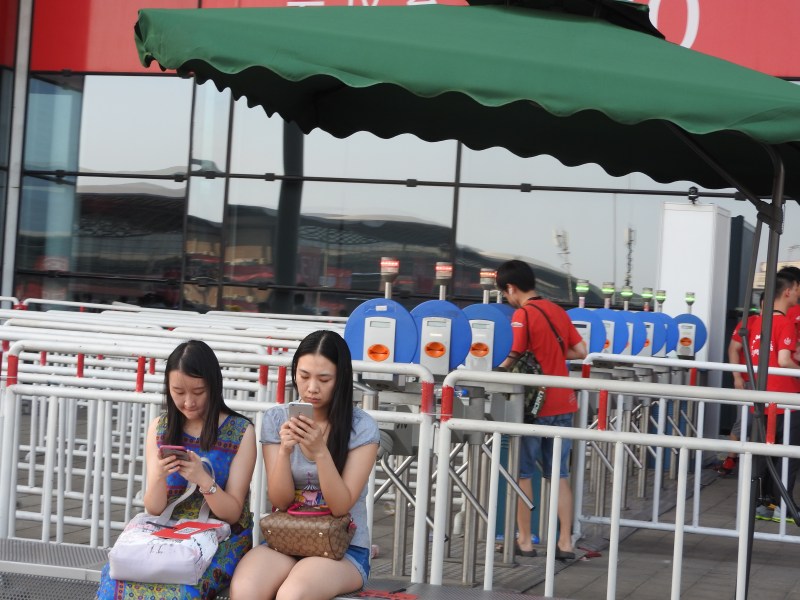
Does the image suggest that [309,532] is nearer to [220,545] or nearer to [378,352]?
[220,545]

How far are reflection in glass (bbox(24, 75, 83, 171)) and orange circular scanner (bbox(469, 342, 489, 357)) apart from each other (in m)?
10.1

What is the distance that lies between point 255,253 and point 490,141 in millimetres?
8111

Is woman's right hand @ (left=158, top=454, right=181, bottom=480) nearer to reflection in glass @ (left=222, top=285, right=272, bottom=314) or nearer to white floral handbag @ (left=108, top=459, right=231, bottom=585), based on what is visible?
white floral handbag @ (left=108, top=459, right=231, bottom=585)

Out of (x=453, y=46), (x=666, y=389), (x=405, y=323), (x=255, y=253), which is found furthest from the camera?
(x=255, y=253)

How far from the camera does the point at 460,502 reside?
7.88 meters

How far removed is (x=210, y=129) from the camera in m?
14.9

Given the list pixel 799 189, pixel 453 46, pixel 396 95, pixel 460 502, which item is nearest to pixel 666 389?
pixel 453 46

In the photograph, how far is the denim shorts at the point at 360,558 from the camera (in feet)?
14.3

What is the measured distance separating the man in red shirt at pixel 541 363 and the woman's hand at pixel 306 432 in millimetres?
3131

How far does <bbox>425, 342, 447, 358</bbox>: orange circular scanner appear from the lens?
633 centimetres

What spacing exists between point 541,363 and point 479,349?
28.1 inches

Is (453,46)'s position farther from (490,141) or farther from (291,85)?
Result: (490,141)

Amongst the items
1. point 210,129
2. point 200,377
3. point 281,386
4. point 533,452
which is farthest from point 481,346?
point 210,129

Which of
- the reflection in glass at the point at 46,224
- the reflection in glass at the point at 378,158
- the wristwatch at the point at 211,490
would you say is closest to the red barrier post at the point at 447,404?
the wristwatch at the point at 211,490
